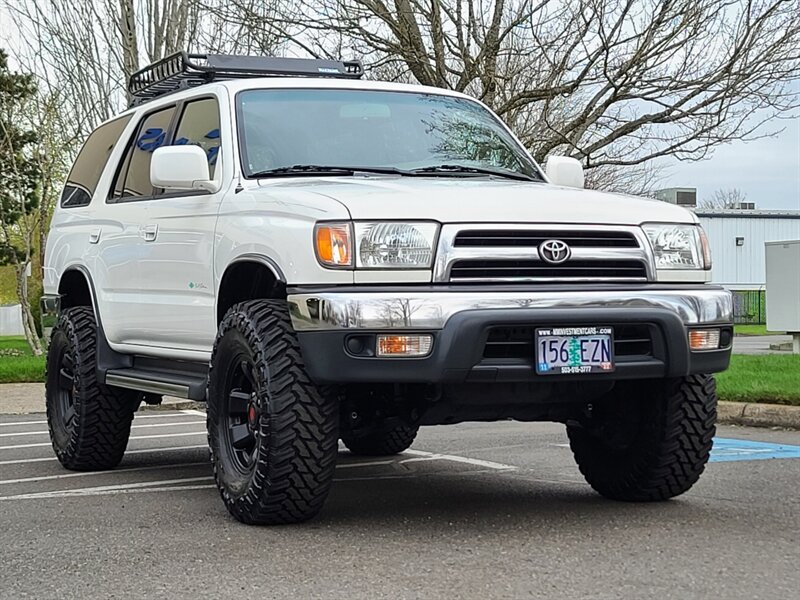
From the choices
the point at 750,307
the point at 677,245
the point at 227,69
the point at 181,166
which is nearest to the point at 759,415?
the point at 677,245

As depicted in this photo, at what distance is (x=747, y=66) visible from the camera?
15.5 m

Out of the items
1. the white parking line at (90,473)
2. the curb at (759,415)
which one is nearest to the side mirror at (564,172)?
the white parking line at (90,473)

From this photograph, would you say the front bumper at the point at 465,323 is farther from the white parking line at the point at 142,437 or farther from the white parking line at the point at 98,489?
the white parking line at the point at 142,437

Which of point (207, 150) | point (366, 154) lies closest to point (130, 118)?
point (207, 150)

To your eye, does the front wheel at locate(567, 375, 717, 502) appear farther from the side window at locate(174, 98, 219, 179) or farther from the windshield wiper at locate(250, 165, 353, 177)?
the side window at locate(174, 98, 219, 179)

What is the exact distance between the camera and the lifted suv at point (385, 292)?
17.7 ft

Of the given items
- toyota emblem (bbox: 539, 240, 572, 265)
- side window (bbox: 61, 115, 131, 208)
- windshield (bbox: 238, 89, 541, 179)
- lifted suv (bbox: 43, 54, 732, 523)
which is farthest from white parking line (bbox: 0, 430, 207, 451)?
toyota emblem (bbox: 539, 240, 572, 265)

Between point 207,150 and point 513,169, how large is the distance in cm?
163

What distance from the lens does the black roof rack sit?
7969 millimetres

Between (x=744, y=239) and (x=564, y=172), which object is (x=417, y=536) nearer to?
(x=564, y=172)

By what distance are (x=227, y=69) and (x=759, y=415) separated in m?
5.14

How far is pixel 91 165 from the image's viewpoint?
345 inches

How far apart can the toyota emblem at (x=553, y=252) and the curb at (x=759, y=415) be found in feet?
17.3

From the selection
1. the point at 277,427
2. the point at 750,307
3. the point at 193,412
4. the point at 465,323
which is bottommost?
the point at 750,307
